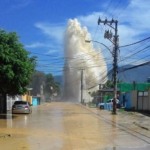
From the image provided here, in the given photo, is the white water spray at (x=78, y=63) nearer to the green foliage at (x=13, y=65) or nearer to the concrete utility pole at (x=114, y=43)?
the concrete utility pole at (x=114, y=43)

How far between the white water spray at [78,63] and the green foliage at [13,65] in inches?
4224

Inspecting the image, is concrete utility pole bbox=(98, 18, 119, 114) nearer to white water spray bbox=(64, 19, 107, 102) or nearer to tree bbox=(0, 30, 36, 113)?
tree bbox=(0, 30, 36, 113)

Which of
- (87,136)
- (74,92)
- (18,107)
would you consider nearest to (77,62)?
(74,92)

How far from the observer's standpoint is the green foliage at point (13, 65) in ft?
116

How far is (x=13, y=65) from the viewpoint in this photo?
36.2 meters

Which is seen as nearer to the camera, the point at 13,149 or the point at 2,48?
the point at 13,149

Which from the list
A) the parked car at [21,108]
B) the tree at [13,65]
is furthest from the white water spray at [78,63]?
the tree at [13,65]

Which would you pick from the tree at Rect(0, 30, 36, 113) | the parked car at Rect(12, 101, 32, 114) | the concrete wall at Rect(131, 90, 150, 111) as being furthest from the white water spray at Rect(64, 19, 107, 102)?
the tree at Rect(0, 30, 36, 113)

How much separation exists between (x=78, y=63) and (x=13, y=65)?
115 m

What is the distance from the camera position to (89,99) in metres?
147

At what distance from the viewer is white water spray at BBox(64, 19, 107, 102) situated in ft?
491

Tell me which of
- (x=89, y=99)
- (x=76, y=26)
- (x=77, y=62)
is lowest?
(x=89, y=99)

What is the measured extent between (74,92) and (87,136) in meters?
Result: 135

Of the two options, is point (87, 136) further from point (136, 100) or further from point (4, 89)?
point (136, 100)
